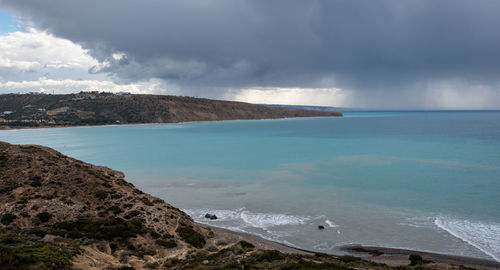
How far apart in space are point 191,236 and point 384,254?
33.8 ft

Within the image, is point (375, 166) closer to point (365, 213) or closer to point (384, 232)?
point (365, 213)

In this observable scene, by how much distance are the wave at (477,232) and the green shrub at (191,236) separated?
1491 cm

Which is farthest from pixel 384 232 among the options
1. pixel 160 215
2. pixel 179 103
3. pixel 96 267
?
pixel 179 103

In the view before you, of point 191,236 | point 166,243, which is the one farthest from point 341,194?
point 166,243

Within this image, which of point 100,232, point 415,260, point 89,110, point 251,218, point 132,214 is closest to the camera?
point 415,260

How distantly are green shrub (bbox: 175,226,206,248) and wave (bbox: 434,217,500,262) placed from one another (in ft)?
48.9

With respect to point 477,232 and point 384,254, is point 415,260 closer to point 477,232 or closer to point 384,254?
point 384,254

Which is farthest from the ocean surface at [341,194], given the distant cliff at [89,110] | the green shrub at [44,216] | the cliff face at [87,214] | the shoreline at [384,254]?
the distant cliff at [89,110]

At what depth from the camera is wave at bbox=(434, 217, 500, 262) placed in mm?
17812

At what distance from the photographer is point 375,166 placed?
151ft

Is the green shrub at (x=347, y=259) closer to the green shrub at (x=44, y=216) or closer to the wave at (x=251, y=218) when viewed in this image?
the wave at (x=251, y=218)

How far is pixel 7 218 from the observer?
57.9 feet

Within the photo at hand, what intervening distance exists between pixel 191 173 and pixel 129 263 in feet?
92.1

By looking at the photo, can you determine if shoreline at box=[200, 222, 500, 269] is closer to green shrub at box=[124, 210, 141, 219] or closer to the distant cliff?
green shrub at box=[124, 210, 141, 219]
